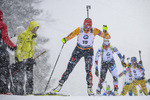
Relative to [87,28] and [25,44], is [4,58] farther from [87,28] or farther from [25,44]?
[87,28]

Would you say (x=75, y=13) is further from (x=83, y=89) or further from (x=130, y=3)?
(x=83, y=89)

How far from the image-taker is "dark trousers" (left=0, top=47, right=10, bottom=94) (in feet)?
11.3

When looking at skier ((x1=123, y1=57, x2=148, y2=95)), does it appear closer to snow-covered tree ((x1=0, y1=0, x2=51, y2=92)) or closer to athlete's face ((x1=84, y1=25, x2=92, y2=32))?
athlete's face ((x1=84, y1=25, x2=92, y2=32))

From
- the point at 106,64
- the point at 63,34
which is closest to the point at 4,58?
the point at 106,64

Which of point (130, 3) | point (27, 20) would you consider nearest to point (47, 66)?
point (27, 20)

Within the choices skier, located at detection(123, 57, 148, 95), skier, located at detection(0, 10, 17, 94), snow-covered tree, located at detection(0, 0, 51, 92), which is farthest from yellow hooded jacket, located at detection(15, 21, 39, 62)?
snow-covered tree, located at detection(0, 0, 51, 92)

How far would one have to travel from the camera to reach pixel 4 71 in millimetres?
3482

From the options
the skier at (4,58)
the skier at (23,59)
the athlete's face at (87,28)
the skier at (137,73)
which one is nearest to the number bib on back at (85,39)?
the athlete's face at (87,28)

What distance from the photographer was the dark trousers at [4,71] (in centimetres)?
344

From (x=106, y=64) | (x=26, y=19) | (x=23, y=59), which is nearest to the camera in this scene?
(x=23, y=59)

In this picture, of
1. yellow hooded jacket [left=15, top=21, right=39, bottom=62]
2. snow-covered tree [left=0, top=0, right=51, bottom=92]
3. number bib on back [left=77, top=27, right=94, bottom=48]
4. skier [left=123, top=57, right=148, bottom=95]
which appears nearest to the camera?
yellow hooded jacket [left=15, top=21, right=39, bottom=62]

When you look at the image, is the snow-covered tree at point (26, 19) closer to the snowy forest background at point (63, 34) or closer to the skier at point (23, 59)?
the snowy forest background at point (63, 34)

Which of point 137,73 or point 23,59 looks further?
point 137,73

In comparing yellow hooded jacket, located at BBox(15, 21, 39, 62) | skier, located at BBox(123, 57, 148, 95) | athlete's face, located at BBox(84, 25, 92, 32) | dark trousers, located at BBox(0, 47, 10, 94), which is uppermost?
athlete's face, located at BBox(84, 25, 92, 32)
